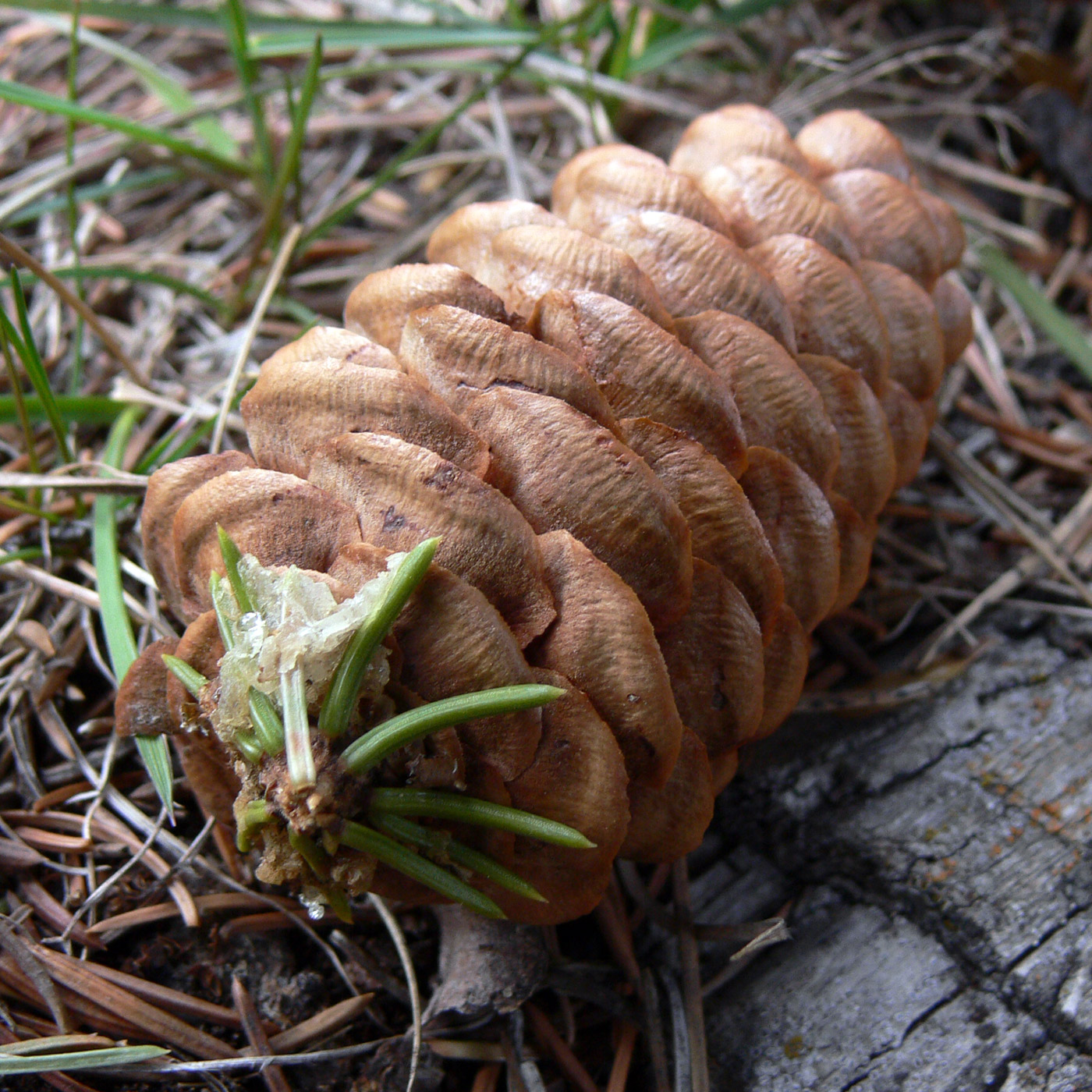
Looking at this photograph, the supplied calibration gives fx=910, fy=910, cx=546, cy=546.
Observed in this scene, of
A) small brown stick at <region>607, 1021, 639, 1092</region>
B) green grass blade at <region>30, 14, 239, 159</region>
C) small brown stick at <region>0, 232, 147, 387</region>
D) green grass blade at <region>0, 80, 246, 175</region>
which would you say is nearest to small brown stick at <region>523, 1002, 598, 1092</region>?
small brown stick at <region>607, 1021, 639, 1092</region>

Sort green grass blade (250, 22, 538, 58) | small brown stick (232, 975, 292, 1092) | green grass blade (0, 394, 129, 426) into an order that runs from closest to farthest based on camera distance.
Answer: small brown stick (232, 975, 292, 1092), green grass blade (0, 394, 129, 426), green grass blade (250, 22, 538, 58)

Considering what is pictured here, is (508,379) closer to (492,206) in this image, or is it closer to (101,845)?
(492,206)

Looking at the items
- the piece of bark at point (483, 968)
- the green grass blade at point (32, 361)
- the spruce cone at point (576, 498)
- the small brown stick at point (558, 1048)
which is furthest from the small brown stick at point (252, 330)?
the small brown stick at point (558, 1048)

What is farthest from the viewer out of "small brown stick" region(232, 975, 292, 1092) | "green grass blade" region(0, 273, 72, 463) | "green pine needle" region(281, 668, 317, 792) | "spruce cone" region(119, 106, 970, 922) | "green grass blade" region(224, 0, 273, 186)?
"green grass blade" region(224, 0, 273, 186)

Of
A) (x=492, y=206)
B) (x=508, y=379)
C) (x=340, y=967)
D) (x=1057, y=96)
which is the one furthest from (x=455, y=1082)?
(x=1057, y=96)

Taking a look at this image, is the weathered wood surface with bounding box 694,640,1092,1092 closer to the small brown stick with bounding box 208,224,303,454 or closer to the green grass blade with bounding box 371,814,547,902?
the green grass blade with bounding box 371,814,547,902

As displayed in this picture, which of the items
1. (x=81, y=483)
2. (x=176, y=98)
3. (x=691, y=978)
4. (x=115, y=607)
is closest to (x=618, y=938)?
(x=691, y=978)

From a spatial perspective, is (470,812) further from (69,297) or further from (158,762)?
(69,297)
